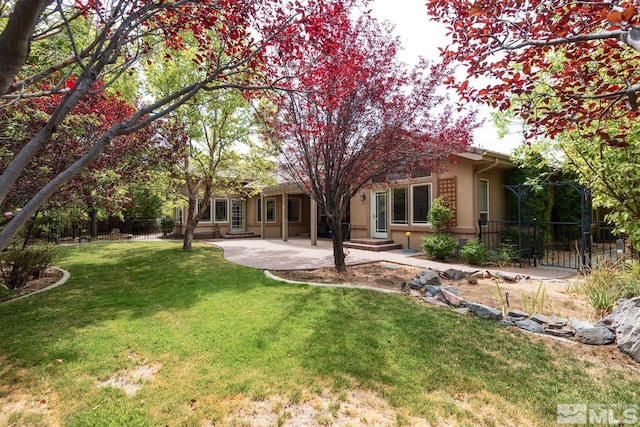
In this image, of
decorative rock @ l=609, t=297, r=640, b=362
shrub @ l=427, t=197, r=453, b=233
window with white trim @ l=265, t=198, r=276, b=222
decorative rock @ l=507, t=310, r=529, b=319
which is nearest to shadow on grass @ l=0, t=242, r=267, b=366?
decorative rock @ l=507, t=310, r=529, b=319

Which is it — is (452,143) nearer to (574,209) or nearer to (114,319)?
(114,319)

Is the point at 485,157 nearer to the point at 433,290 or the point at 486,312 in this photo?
the point at 433,290

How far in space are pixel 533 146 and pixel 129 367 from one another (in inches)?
384

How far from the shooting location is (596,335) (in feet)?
12.0

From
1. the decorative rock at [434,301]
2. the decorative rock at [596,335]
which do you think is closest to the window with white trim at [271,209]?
the decorative rock at [434,301]

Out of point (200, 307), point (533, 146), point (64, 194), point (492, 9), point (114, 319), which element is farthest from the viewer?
point (533, 146)

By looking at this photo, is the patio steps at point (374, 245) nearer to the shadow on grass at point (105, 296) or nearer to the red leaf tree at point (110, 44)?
the shadow on grass at point (105, 296)

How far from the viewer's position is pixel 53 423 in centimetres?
233

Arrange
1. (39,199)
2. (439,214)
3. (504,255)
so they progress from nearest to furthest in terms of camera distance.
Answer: (39,199) < (504,255) < (439,214)

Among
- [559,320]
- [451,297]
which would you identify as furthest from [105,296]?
[559,320]

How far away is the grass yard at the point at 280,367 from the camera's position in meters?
2.45

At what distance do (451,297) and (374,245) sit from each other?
22.2ft

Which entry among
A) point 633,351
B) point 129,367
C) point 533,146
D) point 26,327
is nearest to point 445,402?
point 633,351

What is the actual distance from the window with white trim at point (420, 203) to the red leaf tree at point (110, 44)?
8.19 m
